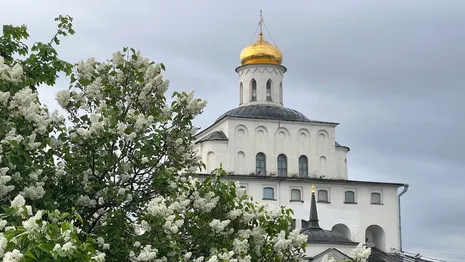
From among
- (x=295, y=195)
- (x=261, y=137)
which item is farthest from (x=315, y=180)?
(x=261, y=137)

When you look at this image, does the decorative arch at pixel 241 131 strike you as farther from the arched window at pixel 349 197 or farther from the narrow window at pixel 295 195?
the arched window at pixel 349 197

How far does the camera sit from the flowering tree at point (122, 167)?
11.0 metres

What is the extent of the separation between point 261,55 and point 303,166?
28.0ft

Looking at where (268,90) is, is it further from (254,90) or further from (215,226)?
(215,226)

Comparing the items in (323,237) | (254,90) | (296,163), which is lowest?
(323,237)

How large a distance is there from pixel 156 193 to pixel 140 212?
1.79ft

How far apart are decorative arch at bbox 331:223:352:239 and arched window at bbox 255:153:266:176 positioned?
6.25m

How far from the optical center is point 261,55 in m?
59.6

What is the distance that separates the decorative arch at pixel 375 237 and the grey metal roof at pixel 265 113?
8707 mm

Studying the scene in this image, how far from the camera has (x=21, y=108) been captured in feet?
34.8

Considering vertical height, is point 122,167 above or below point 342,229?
below

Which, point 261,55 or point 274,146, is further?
point 261,55

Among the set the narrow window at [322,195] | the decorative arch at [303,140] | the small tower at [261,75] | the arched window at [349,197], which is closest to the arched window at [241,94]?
the small tower at [261,75]

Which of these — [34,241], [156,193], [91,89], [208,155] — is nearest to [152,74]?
[91,89]
